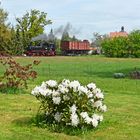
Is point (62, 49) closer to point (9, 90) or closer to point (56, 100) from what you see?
point (9, 90)

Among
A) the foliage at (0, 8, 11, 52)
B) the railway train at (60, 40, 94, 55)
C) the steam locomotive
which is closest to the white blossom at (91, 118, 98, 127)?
the foliage at (0, 8, 11, 52)

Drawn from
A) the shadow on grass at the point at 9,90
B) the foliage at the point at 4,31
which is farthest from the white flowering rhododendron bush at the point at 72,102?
the foliage at the point at 4,31

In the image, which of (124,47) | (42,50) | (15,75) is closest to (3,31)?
(42,50)

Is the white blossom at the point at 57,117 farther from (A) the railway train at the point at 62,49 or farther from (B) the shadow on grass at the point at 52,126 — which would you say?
(A) the railway train at the point at 62,49

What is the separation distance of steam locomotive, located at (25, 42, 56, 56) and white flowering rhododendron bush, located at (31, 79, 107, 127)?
215 feet

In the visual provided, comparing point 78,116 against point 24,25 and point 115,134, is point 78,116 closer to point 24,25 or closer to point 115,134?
point 115,134

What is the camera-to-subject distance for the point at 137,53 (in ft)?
221

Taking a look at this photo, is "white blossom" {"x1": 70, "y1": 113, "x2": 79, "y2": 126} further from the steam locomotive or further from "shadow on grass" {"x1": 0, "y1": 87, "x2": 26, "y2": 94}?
the steam locomotive

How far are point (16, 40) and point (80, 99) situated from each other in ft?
217

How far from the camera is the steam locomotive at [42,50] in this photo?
247ft

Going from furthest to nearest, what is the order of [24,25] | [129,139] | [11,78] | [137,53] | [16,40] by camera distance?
[24,25] < [16,40] < [137,53] < [11,78] < [129,139]

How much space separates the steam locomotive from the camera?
247ft

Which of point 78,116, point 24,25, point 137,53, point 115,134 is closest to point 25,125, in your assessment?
point 78,116

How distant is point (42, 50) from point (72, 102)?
69.9m
